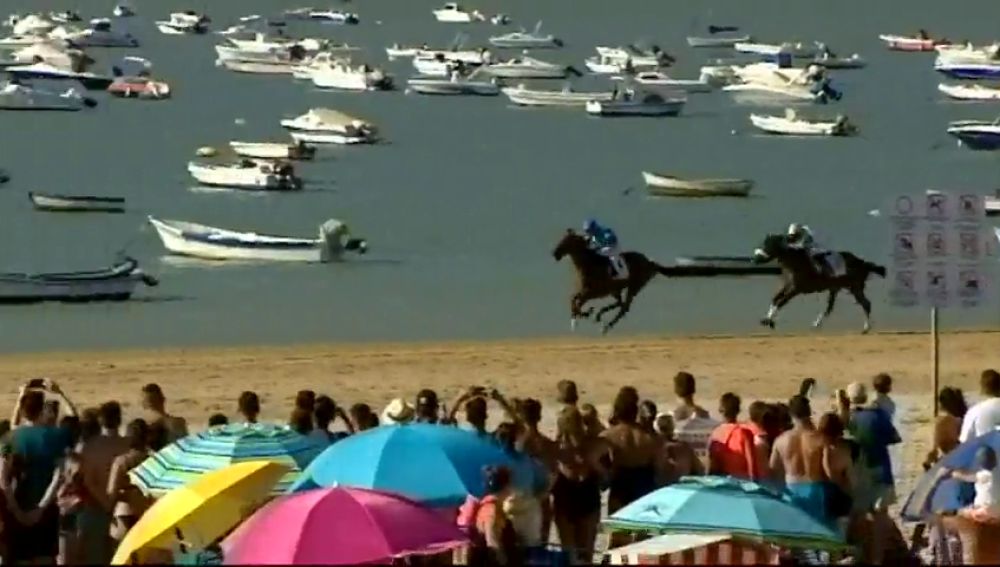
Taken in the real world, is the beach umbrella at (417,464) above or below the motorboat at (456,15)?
below

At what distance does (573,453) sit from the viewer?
43.9ft

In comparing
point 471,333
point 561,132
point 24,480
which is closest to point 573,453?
point 24,480

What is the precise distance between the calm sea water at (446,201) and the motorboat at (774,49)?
2931 mm

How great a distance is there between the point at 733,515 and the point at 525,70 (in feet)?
305

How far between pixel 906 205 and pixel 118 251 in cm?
3299

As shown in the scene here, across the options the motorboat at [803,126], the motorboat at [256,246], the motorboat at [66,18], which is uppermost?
the motorboat at [66,18]

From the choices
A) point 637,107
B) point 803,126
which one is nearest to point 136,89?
point 637,107

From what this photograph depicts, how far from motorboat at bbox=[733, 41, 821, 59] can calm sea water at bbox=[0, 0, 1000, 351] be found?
9.62ft

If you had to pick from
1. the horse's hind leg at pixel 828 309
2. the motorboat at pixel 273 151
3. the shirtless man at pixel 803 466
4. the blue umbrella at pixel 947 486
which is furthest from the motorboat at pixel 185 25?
the blue umbrella at pixel 947 486

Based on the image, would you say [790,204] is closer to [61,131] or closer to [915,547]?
[61,131]

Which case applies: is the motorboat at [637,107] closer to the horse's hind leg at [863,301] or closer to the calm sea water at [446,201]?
the calm sea water at [446,201]

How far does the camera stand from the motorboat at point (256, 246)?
143 ft

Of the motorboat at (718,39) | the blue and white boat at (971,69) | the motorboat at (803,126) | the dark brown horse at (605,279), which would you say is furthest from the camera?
the motorboat at (718,39)

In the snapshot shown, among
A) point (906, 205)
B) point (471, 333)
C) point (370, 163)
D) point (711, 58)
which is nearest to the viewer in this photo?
point (906, 205)
